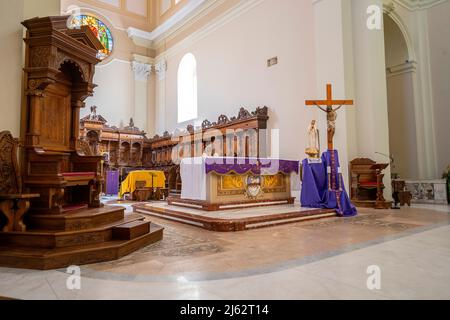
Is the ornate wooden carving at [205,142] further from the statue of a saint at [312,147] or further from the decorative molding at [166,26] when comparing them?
the decorative molding at [166,26]

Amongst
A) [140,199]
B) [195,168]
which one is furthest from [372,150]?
[140,199]

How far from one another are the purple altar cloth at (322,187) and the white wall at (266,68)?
178cm

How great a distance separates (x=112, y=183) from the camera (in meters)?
9.96

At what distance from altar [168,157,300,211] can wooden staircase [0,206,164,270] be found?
2.24m

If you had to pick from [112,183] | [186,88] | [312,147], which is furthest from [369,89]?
[112,183]

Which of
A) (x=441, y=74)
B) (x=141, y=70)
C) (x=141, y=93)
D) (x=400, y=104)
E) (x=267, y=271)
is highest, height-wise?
(x=141, y=70)

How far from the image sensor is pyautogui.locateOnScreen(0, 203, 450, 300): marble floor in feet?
5.71

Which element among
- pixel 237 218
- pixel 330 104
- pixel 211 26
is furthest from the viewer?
pixel 211 26

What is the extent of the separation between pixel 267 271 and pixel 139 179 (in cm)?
656

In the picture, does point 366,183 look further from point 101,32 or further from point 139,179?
point 101,32

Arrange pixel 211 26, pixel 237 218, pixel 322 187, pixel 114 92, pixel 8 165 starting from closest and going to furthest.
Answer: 1. pixel 8 165
2. pixel 237 218
3. pixel 322 187
4. pixel 211 26
5. pixel 114 92

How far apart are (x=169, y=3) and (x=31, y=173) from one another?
508 inches

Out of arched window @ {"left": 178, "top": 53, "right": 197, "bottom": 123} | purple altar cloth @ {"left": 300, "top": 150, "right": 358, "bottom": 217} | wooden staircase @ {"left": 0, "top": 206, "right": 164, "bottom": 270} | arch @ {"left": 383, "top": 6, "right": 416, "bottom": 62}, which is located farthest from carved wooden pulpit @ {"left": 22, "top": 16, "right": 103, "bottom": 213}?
arched window @ {"left": 178, "top": 53, "right": 197, "bottom": 123}
